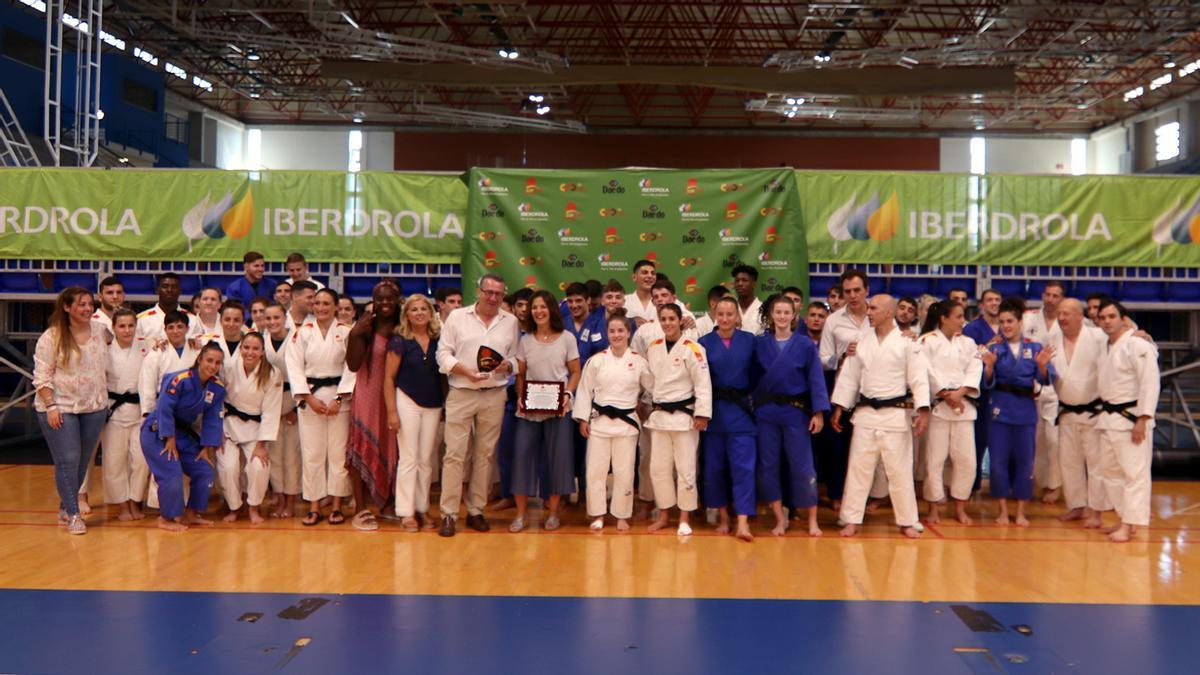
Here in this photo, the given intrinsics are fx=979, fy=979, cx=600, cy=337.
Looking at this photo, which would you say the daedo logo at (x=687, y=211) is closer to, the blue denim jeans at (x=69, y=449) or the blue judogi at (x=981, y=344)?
the blue judogi at (x=981, y=344)

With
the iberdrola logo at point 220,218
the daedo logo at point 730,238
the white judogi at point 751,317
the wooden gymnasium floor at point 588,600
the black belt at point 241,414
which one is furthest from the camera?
the iberdrola logo at point 220,218

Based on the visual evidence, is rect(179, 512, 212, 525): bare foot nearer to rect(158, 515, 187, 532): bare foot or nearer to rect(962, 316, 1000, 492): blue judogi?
rect(158, 515, 187, 532): bare foot

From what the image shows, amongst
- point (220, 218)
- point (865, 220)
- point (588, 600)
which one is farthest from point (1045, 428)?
point (220, 218)

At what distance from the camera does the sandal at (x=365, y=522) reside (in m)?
6.75

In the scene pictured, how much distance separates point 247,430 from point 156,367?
76cm

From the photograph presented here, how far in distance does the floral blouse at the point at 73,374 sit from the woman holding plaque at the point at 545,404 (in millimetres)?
2901

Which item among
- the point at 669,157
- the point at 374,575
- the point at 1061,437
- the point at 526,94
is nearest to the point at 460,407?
the point at 374,575

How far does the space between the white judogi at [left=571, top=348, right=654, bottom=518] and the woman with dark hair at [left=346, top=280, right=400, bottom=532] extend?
1371mm

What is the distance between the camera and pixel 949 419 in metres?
7.17

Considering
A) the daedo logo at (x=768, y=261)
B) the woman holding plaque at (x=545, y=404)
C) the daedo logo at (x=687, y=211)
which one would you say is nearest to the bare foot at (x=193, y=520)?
the woman holding plaque at (x=545, y=404)

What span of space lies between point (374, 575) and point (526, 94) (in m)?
22.2

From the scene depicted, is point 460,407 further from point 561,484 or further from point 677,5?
point 677,5

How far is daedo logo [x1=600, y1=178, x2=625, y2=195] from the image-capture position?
908 centimetres

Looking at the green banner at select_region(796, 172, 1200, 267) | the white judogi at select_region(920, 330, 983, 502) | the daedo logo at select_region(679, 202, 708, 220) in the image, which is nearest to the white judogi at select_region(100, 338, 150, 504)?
the daedo logo at select_region(679, 202, 708, 220)
